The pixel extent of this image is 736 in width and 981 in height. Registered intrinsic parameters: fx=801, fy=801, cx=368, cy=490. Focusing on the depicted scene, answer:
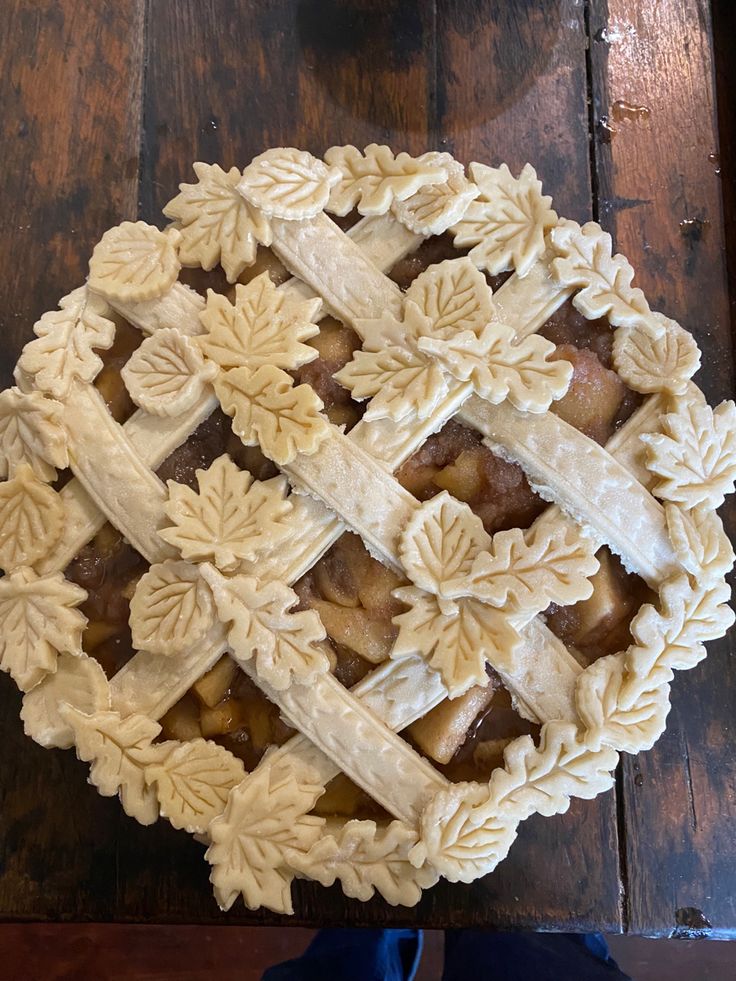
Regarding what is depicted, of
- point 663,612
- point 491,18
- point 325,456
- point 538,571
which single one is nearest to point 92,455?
point 325,456

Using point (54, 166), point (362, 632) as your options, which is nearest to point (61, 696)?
point (362, 632)

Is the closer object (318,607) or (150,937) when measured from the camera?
(318,607)

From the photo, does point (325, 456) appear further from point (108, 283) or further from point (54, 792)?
point (54, 792)

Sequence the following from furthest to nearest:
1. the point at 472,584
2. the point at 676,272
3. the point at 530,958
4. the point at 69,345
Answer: the point at 530,958
the point at 676,272
the point at 69,345
the point at 472,584

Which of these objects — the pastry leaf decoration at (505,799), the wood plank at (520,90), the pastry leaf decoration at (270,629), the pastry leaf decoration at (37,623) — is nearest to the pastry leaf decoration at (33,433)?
the pastry leaf decoration at (37,623)

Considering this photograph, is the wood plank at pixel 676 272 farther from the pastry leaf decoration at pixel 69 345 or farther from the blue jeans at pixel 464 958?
the pastry leaf decoration at pixel 69 345

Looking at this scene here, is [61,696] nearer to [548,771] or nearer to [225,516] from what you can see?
[225,516]
